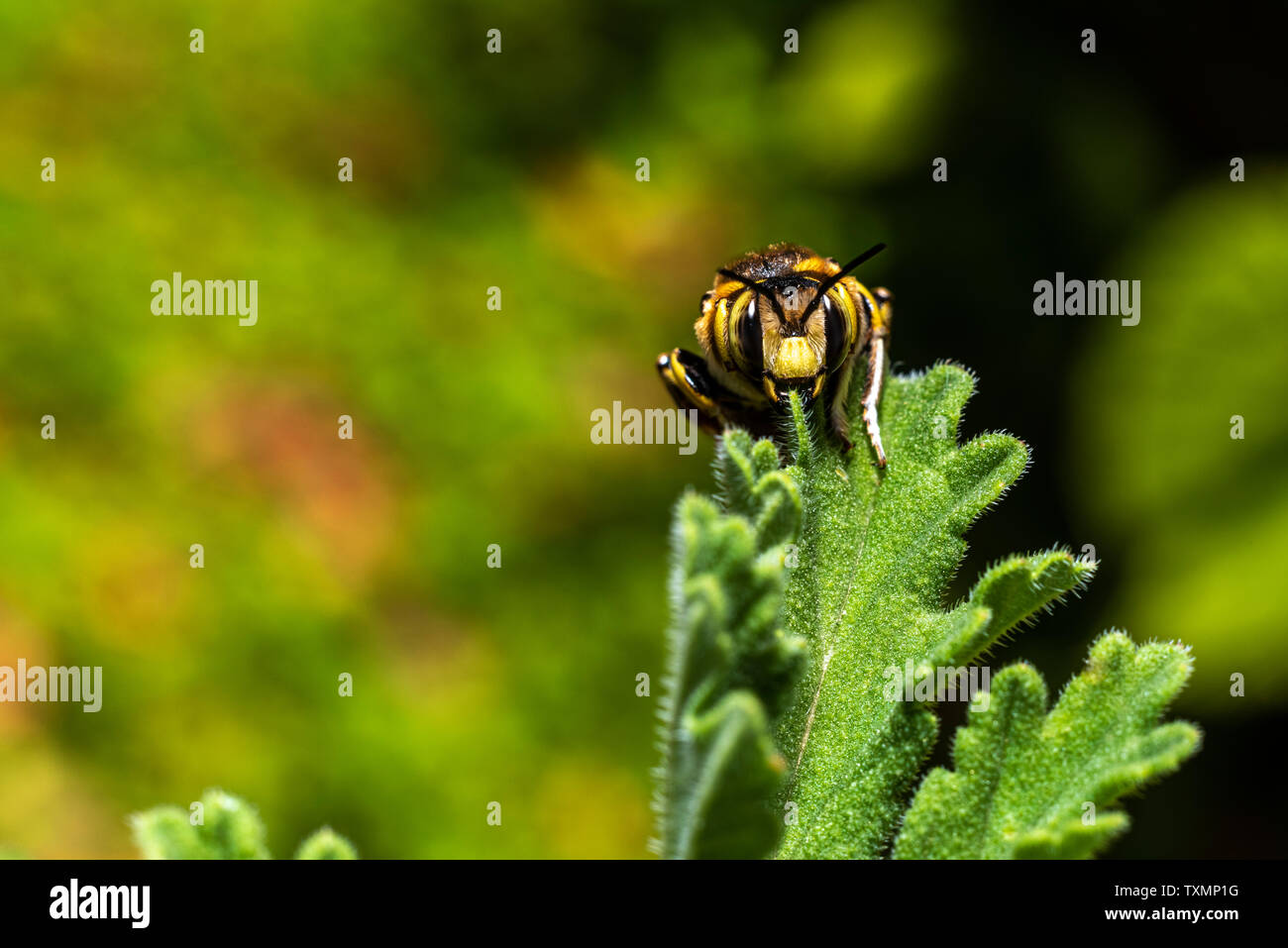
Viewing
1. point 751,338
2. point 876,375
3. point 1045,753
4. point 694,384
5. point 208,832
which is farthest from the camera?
point 694,384

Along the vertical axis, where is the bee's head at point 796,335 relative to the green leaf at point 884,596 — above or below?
above

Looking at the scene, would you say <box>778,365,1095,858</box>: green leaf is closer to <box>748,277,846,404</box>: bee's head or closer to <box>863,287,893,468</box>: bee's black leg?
<box>863,287,893,468</box>: bee's black leg

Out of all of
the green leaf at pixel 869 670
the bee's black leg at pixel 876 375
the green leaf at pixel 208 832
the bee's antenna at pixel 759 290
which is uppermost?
the bee's antenna at pixel 759 290

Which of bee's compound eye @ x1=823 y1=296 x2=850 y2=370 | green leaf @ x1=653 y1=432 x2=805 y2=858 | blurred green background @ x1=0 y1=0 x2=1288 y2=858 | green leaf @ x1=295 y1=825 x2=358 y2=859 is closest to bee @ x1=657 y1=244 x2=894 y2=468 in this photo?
bee's compound eye @ x1=823 y1=296 x2=850 y2=370

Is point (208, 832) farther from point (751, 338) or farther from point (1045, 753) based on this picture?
point (751, 338)

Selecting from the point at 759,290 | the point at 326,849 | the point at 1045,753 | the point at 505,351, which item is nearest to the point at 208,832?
the point at 326,849

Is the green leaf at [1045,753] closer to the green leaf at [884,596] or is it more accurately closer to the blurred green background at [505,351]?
the green leaf at [884,596]

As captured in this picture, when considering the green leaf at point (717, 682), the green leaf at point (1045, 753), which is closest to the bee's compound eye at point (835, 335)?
the green leaf at point (1045, 753)
